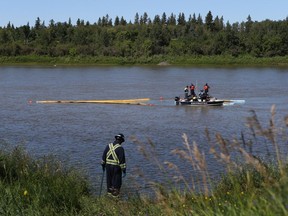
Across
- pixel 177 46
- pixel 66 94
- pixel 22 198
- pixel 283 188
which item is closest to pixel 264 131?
pixel 283 188

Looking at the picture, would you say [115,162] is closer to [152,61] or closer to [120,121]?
[120,121]

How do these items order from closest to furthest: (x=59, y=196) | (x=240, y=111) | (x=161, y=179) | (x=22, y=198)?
(x=22, y=198) < (x=59, y=196) < (x=161, y=179) < (x=240, y=111)

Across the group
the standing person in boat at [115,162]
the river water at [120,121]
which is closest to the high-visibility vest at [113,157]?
the standing person in boat at [115,162]

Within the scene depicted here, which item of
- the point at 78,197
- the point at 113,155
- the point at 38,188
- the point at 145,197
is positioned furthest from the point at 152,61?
the point at 145,197

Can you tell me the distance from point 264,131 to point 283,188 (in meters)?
0.57

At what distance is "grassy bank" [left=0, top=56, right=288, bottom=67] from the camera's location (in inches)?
4400

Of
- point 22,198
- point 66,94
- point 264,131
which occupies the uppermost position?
point 264,131

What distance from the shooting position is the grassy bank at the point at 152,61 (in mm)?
111750

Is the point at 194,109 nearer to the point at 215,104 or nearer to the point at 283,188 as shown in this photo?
the point at 215,104

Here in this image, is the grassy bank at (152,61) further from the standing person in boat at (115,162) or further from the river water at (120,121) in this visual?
the standing person in boat at (115,162)

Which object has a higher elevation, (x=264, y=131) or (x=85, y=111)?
(x=264, y=131)

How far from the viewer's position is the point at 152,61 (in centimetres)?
11481

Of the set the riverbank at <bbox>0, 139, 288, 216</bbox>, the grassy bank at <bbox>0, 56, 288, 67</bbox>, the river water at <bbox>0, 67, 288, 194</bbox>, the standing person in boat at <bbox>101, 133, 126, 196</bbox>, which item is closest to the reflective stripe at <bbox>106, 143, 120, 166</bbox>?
the standing person in boat at <bbox>101, 133, 126, 196</bbox>

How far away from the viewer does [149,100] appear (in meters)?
42.6
